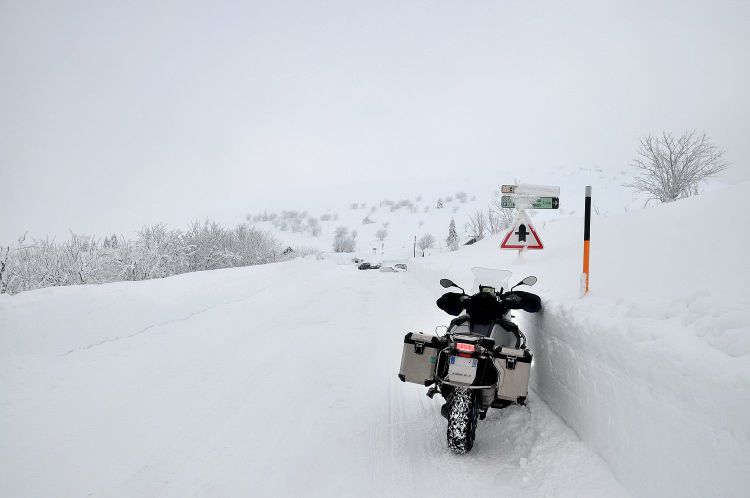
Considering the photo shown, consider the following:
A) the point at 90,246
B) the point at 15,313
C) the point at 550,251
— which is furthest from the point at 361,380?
the point at 90,246

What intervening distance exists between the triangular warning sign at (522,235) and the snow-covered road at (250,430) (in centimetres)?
313

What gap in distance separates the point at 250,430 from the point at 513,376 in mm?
2685

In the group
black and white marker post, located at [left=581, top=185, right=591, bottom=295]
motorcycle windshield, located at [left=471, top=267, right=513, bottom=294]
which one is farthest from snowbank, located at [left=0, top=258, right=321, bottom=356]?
black and white marker post, located at [left=581, top=185, right=591, bottom=295]

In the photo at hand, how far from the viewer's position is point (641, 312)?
333 cm

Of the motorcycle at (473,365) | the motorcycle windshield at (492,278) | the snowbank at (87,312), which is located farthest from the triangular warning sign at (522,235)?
the snowbank at (87,312)

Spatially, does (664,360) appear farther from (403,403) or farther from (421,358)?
(403,403)

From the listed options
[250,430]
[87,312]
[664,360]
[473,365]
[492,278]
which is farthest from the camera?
[87,312]

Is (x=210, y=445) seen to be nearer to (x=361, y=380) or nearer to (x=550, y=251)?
(x=361, y=380)

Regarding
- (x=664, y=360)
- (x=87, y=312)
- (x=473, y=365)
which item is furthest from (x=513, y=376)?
(x=87, y=312)

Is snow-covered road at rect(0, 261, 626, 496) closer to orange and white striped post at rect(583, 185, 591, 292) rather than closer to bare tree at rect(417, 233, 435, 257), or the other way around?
orange and white striped post at rect(583, 185, 591, 292)

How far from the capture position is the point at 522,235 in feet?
26.9

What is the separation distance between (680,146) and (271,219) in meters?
111

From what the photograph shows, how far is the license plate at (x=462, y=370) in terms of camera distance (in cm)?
357

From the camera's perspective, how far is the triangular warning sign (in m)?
8.14
